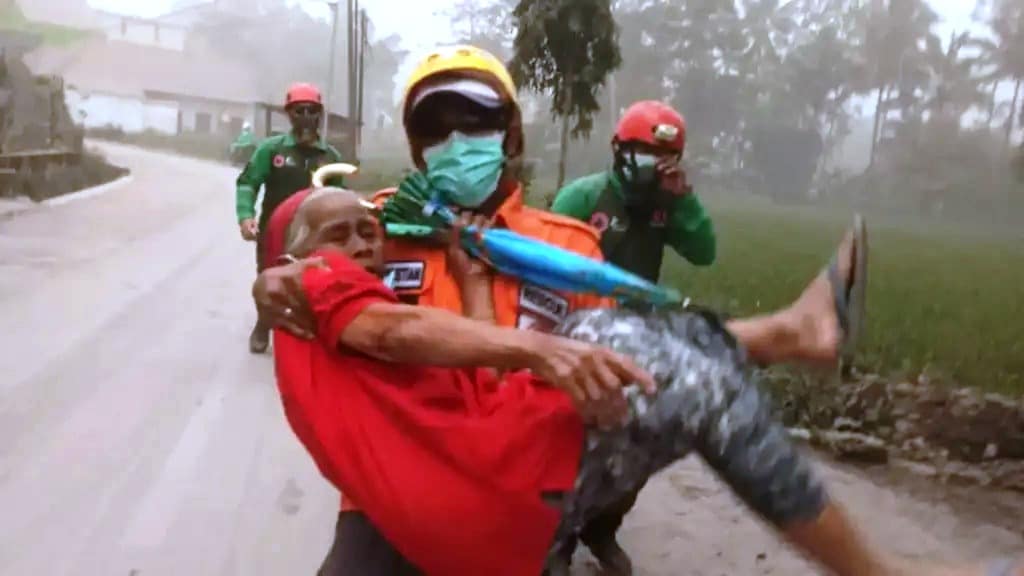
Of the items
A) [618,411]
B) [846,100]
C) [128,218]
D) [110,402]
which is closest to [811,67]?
[846,100]

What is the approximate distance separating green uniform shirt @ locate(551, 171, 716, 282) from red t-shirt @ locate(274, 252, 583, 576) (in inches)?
98.6

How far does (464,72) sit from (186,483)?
357cm

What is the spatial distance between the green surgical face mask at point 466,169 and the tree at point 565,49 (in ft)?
20.0

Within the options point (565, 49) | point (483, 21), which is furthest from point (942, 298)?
point (483, 21)

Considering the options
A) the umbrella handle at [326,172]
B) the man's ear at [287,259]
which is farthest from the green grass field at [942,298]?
the man's ear at [287,259]

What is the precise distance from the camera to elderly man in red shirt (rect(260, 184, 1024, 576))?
1.74 m

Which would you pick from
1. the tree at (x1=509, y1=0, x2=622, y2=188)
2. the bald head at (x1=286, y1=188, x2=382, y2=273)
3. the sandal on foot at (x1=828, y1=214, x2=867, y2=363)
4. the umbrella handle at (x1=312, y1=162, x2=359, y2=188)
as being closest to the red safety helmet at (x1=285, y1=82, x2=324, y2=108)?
the tree at (x1=509, y1=0, x2=622, y2=188)

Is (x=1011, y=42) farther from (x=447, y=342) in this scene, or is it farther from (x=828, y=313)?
(x=447, y=342)

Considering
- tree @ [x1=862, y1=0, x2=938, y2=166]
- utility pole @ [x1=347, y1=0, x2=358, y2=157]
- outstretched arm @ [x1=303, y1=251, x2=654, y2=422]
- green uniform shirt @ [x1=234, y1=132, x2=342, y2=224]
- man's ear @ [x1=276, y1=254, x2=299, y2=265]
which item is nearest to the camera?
outstretched arm @ [x1=303, y1=251, x2=654, y2=422]

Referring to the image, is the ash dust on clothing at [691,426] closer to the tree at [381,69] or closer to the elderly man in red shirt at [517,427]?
the elderly man in red shirt at [517,427]

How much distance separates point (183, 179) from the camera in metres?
31.5

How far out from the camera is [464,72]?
230 centimetres

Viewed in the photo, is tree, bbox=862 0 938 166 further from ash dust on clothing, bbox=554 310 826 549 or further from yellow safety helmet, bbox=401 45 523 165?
ash dust on clothing, bbox=554 310 826 549

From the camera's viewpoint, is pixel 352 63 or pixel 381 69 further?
pixel 381 69
